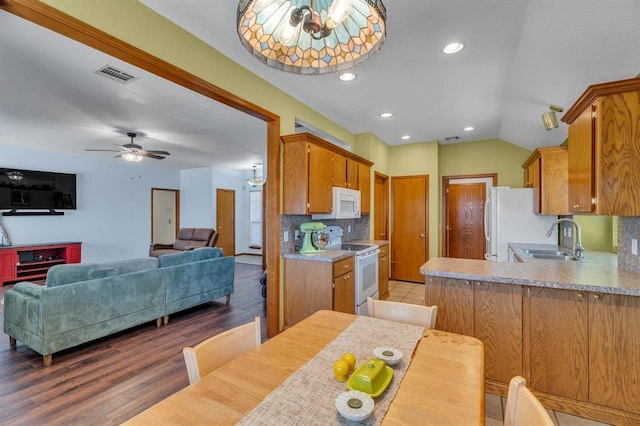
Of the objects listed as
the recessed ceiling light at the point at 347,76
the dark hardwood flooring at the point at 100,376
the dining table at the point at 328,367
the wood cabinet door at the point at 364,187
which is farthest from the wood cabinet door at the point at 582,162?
the dark hardwood flooring at the point at 100,376

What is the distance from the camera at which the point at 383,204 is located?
586 centimetres

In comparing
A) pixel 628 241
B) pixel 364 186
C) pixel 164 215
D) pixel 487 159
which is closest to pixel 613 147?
pixel 628 241

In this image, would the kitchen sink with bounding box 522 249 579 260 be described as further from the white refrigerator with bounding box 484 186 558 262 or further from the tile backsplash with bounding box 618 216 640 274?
the tile backsplash with bounding box 618 216 640 274

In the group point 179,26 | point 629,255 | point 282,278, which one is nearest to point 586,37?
point 629,255

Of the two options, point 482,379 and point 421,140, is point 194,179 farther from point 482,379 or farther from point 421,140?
point 482,379

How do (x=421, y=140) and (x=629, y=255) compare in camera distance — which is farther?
(x=421, y=140)

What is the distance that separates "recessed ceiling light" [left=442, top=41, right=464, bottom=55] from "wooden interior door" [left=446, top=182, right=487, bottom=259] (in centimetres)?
370

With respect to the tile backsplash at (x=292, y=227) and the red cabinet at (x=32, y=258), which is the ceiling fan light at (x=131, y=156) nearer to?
the red cabinet at (x=32, y=258)

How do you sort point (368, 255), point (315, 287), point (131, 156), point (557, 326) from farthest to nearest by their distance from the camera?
point (131, 156) → point (368, 255) → point (315, 287) → point (557, 326)

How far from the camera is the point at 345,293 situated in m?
3.23

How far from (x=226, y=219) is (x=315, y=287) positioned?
245 inches

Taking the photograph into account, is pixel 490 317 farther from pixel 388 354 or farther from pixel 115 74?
pixel 115 74

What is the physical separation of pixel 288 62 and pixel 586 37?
7.11 ft

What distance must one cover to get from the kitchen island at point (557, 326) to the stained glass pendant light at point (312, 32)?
174 centimetres
